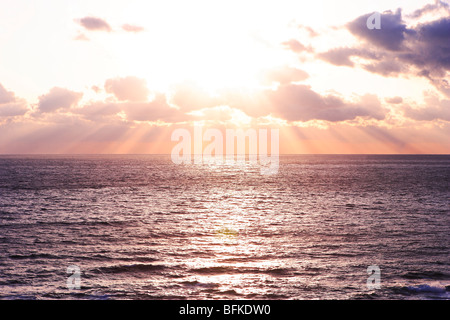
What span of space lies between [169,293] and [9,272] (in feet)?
35.2

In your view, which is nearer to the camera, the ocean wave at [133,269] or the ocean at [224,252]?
the ocean at [224,252]

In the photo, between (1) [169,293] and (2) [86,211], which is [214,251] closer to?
(1) [169,293]

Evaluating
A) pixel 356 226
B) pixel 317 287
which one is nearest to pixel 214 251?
pixel 317 287

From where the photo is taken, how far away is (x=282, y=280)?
21094mm

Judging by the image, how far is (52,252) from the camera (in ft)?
90.6

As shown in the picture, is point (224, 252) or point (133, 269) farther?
point (224, 252)

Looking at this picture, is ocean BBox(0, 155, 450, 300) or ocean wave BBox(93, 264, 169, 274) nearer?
ocean BBox(0, 155, 450, 300)
